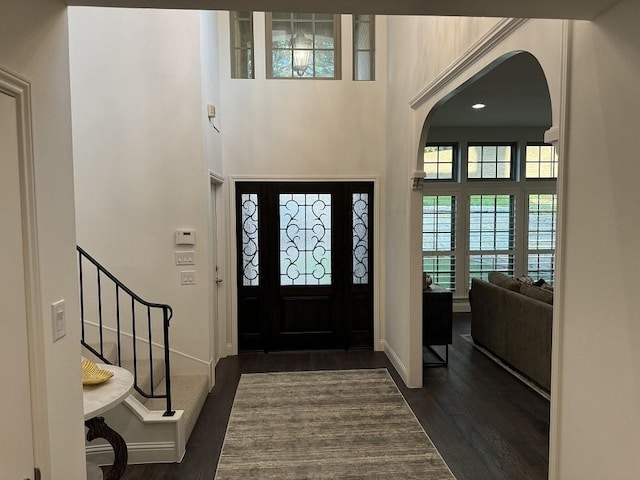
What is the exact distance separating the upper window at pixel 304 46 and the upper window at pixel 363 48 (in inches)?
8.6

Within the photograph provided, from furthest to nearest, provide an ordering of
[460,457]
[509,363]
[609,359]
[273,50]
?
[273,50] < [509,363] < [460,457] < [609,359]

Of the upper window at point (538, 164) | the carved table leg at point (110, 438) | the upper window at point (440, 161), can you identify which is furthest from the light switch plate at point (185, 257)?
the upper window at point (538, 164)

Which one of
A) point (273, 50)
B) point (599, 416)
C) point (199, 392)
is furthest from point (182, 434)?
point (273, 50)

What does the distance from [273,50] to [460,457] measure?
4.49m

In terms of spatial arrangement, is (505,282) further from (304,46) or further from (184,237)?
(304,46)

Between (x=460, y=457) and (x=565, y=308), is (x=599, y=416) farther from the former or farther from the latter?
(x=460, y=457)

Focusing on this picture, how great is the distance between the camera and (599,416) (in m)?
1.56

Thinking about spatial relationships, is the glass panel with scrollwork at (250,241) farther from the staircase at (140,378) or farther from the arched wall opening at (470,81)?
the arched wall opening at (470,81)

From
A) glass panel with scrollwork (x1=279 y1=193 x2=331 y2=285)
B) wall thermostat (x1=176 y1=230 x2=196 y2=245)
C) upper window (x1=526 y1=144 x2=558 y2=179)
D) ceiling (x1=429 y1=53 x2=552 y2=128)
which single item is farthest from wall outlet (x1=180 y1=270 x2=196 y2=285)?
upper window (x1=526 y1=144 x2=558 y2=179)

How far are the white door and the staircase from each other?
179cm

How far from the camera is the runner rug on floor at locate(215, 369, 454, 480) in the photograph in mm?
2801

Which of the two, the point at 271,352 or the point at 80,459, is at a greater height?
the point at 80,459

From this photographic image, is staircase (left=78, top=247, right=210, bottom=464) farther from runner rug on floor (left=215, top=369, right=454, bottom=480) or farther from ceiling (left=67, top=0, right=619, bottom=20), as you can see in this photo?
ceiling (left=67, top=0, right=619, bottom=20)

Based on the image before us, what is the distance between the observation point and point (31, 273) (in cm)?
121
